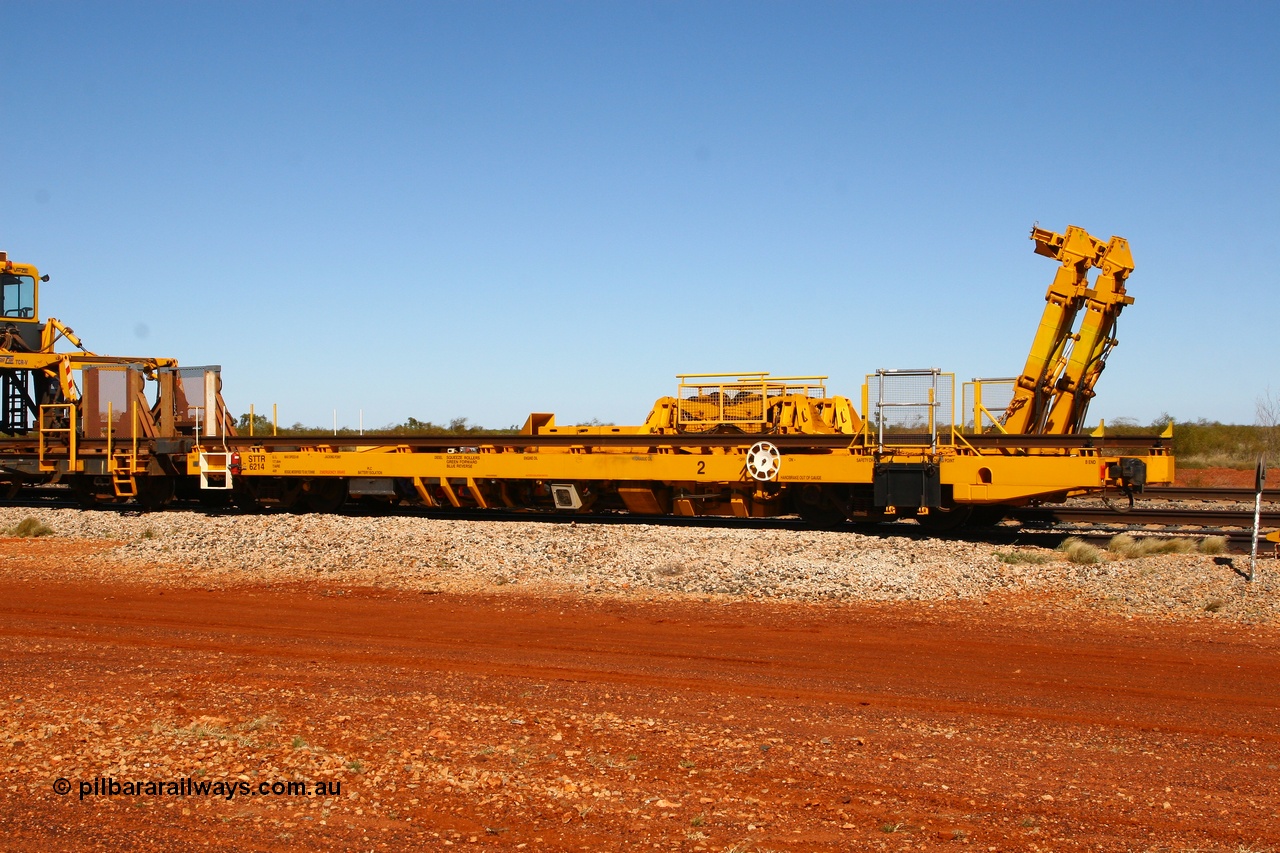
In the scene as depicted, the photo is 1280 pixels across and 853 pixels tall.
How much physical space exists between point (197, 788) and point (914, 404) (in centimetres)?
1143

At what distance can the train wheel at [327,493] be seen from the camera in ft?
63.3

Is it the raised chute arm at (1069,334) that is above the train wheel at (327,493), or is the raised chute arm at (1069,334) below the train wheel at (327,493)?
above

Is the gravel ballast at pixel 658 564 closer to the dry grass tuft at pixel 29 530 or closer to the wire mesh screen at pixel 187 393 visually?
the dry grass tuft at pixel 29 530

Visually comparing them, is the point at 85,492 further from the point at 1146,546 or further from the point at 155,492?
the point at 1146,546

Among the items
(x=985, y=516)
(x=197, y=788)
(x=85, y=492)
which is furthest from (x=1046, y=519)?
(x=85, y=492)

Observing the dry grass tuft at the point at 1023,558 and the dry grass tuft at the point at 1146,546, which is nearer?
the dry grass tuft at the point at 1023,558

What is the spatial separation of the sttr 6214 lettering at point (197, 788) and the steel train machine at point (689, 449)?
1066 cm

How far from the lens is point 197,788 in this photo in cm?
535

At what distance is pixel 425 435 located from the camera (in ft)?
61.2

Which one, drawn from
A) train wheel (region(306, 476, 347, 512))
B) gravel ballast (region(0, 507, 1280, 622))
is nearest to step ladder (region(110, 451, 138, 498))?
gravel ballast (region(0, 507, 1280, 622))

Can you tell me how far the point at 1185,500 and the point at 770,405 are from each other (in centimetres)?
1003

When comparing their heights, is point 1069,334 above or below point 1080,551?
above

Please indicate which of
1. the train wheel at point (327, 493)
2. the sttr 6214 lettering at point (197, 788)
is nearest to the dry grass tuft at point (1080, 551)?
the sttr 6214 lettering at point (197, 788)

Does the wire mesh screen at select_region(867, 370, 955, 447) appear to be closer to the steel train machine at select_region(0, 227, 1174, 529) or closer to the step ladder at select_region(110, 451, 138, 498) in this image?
the steel train machine at select_region(0, 227, 1174, 529)
